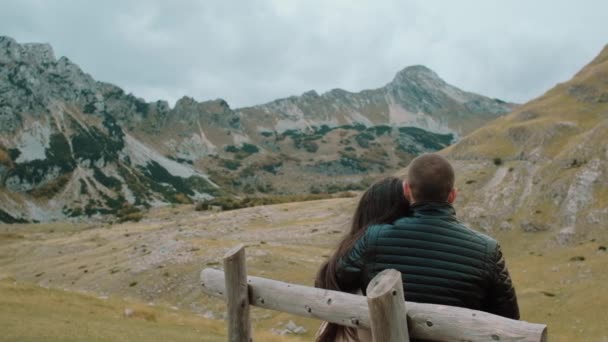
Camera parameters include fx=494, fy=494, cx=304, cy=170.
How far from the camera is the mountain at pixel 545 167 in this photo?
214 feet

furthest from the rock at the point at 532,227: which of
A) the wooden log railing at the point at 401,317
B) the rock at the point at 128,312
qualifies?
the wooden log railing at the point at 401,317

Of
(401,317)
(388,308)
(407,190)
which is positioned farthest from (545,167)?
(388,308)

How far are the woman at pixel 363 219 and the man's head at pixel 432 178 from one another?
2.67 ft

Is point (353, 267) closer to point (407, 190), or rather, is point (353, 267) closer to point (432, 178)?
point (407, 190)

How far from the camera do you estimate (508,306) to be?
21.1 feet

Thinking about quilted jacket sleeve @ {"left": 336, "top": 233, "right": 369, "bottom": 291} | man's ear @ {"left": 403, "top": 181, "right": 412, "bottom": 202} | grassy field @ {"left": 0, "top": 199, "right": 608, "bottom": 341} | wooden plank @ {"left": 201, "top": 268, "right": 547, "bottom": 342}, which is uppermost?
man's ear @ {"left": 403, "top": 181, "right": 412, "bottom": 202}

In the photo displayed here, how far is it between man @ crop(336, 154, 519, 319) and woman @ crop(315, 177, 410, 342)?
40 cm

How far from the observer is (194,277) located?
5253cm

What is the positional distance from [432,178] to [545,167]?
77163 millimetres

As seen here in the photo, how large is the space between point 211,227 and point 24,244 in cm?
4284

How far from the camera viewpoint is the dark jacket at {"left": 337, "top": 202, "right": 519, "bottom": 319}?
6.17m

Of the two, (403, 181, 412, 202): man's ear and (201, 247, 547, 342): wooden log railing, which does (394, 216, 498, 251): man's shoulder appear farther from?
(201, 247, 547, 342): wooden log railing

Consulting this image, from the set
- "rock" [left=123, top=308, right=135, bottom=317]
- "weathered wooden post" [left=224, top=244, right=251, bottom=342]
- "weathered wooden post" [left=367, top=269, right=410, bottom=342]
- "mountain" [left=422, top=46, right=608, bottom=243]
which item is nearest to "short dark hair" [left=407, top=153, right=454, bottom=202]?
"weathered wooden post" [left=367, top=269, right=410, bottom=342]

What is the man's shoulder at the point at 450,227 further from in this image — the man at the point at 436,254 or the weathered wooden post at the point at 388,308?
the weathered wooden post at the point at 388,308
